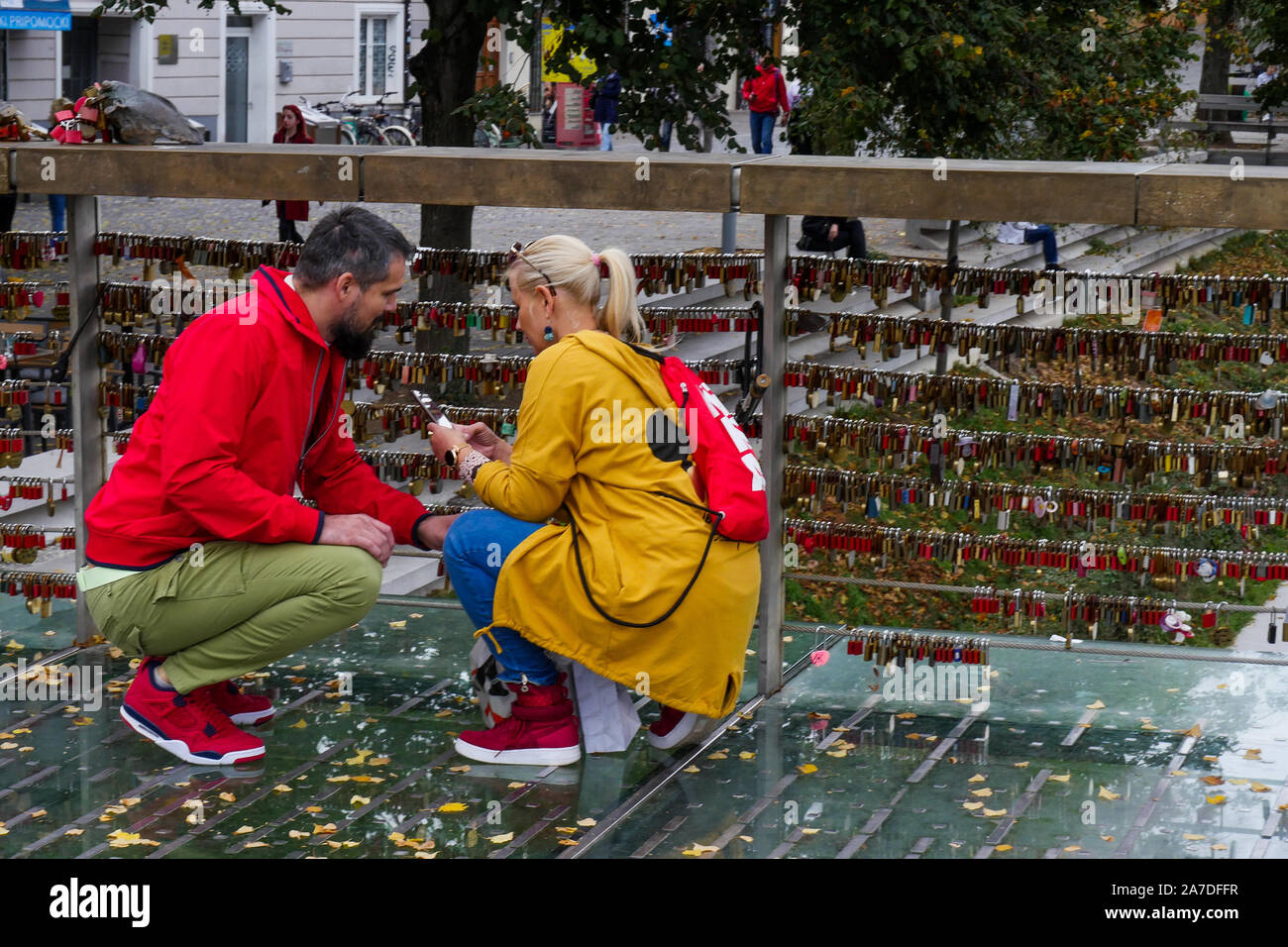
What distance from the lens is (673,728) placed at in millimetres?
5336

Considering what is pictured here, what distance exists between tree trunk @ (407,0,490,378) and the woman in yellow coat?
711 centimetres

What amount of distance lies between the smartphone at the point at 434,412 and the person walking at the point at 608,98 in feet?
21.3

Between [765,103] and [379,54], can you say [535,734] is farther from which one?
[379,54]

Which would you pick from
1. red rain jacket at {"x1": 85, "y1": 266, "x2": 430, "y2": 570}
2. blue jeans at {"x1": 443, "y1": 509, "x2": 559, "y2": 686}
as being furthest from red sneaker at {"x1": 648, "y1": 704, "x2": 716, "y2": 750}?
red rain jacket at {"x1": 85, "y1": 266, "x2": 430, "y2": 570}

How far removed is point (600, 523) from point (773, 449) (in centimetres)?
103

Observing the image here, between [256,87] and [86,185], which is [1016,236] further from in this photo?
[256,87]

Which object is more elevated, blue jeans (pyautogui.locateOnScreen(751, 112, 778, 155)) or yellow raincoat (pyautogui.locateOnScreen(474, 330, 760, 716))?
blue jeans (pyautogui.locateOnScreen(751, 112, 778, 155))

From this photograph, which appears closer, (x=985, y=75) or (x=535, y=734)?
(x=535, y=734)

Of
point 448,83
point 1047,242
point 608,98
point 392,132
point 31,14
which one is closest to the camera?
point 448,83

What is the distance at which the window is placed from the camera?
34.3 meters
